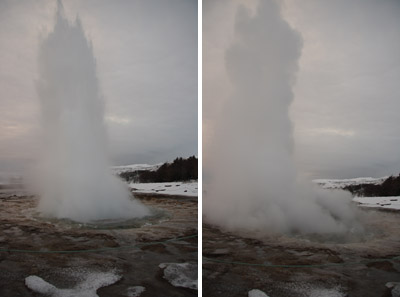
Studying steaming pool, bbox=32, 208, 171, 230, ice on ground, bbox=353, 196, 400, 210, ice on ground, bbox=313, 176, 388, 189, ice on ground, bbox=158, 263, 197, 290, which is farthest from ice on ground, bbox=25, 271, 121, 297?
ice on ground, bbox=353, 196, 400, 210

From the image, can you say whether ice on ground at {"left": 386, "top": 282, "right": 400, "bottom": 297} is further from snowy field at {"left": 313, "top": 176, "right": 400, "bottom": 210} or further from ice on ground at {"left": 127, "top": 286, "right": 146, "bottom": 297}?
ice on ground at {"left": 127, "top": 286, "right": 146, "bottom": 297}

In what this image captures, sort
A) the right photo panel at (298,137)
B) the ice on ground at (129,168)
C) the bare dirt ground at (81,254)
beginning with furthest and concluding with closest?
the ice on ground at (129,168), the right photo panel at (298,137), the bare dirt ground at (81,254)

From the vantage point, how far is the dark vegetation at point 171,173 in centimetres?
333

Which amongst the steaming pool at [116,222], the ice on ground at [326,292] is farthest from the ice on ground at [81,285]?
the ice on ground at [326,292]

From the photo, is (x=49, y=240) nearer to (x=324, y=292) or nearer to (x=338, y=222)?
(x=324, y=292)

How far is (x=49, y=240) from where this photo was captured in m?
2.72

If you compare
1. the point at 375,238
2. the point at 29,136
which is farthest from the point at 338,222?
the point at 29,136

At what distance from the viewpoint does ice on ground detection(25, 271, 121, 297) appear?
2.34m

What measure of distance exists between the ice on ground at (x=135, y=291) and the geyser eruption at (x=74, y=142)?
879 mm

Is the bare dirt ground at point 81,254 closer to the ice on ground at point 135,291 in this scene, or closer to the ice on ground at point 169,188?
the ice on ground at point 135,291

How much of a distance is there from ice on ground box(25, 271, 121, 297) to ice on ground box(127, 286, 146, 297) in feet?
0.43

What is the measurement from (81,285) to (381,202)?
2515mm

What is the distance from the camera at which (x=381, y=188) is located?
2.95m

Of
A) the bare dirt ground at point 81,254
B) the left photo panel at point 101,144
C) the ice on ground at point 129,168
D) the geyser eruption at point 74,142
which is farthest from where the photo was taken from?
the ice on ground at point 129,168
